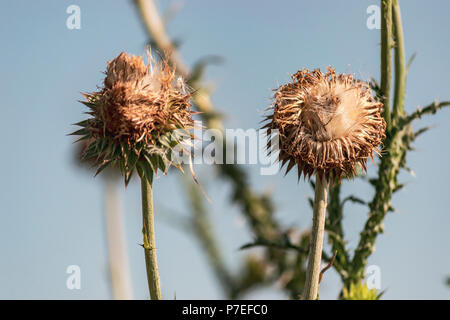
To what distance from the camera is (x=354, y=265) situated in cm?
429

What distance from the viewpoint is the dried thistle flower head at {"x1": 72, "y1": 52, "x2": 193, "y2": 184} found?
3.41m

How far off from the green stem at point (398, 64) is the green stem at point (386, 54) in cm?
8

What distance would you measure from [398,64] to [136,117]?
5.47 feet

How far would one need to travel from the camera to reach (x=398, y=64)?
4.04 metres

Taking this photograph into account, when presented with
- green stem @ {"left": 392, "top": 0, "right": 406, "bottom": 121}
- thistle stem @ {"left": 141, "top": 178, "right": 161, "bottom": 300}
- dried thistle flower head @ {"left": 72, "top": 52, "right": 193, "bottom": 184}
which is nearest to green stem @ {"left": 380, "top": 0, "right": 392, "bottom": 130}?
green stem @ {"left": 392, "top": 0, "right": 406, "bottom": 121}

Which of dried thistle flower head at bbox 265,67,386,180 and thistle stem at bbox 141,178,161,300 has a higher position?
dried thistle flower head at bbox 265,67,386,180

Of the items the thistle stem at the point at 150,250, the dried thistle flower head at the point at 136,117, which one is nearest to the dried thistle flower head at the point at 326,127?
the dried thistle flower head at the point at 136,117

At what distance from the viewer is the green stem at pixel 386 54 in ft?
12.6

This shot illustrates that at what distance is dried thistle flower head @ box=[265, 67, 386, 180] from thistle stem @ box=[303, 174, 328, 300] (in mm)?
85

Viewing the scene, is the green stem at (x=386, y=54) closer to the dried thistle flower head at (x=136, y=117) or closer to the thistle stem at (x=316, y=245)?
the thistle stem at (x=316, y=245)

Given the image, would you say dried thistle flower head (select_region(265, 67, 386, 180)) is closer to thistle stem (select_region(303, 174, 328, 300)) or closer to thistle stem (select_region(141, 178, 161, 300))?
thistle stem (select_region(303, 174, 328, 300))

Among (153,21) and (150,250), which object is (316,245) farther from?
(153,21)
